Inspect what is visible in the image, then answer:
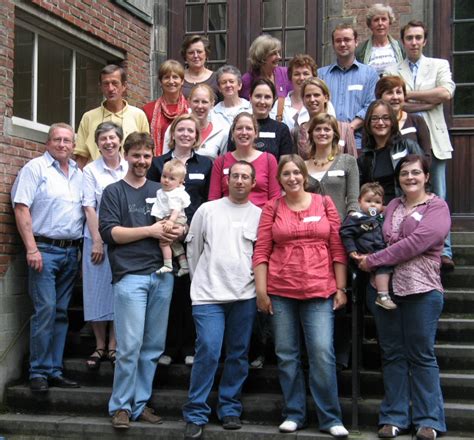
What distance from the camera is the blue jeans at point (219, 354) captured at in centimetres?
541

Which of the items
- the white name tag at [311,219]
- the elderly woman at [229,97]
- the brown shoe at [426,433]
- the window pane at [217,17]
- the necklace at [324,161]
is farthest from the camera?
the window pane at [217,17]

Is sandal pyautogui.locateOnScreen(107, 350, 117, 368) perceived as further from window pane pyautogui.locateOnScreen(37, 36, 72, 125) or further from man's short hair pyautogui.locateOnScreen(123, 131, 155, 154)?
window pane pyautogui.locateOnScreen(37, 36, 72, 125)

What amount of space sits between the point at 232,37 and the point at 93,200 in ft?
13.4

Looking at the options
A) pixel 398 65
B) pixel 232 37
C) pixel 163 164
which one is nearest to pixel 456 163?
pixel 398 65

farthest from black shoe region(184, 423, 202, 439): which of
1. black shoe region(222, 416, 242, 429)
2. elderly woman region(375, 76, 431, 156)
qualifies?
elderly woman region(375, 76, 431, 156)

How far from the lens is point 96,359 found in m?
6.27

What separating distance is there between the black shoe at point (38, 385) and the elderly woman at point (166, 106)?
2189mm

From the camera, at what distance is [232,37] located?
376 inches

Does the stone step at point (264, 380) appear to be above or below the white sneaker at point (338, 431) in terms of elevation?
above

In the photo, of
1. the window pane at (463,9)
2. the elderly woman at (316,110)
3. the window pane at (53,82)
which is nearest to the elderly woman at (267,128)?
the elderly woman at (316,110)

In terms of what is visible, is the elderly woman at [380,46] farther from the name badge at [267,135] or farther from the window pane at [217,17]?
the window pane at [217,17]

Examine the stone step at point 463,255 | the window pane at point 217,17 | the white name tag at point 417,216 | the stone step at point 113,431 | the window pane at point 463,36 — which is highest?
the window pane at point 217,17

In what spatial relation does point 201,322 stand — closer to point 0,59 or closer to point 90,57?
point 0,59

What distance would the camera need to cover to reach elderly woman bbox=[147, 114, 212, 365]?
19.7 ft
